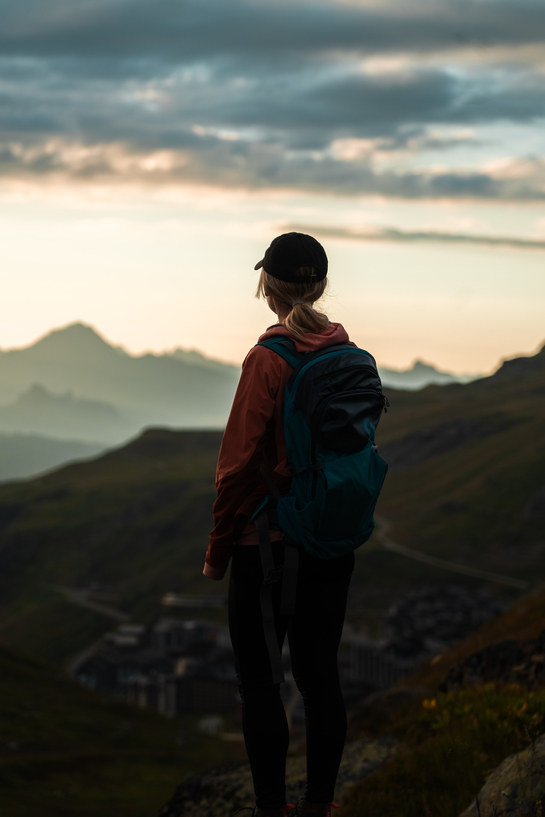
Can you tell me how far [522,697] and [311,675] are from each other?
3871mm

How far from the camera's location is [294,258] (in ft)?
19.8

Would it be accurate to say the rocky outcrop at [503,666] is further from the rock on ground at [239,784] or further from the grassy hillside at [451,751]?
the rock on ground at [239,784]

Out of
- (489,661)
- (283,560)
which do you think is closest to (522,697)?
(489,661)

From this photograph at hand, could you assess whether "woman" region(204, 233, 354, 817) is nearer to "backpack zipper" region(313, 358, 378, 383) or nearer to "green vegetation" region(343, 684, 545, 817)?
"backpack zipper" region(313, 358, 378, 383)

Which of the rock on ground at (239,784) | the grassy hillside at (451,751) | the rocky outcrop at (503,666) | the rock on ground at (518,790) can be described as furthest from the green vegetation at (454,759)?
the rocky outcrop at (503,666)

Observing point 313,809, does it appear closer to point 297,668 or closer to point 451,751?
point 297,668

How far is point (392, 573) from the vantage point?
172m

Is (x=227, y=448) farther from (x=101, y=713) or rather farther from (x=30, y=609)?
(x=30, y=609)

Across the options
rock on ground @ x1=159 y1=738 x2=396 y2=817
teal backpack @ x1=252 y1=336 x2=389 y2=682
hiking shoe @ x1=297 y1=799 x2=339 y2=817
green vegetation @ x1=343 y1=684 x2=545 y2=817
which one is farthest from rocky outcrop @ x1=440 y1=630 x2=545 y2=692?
teal backpack @ x1=252 y1=336 x2=389 y2=682

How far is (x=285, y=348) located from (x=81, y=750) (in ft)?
249

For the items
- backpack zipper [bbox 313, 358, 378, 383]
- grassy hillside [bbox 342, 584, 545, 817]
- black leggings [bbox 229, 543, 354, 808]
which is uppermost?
backpack zipper [bbox 313, 358, 378, 383]

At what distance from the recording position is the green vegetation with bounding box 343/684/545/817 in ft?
24.1

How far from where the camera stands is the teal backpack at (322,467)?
5.48 m

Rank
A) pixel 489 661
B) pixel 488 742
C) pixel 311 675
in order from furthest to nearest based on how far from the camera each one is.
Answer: pixel 489 661
pixel 488 742
pixel 311 675
